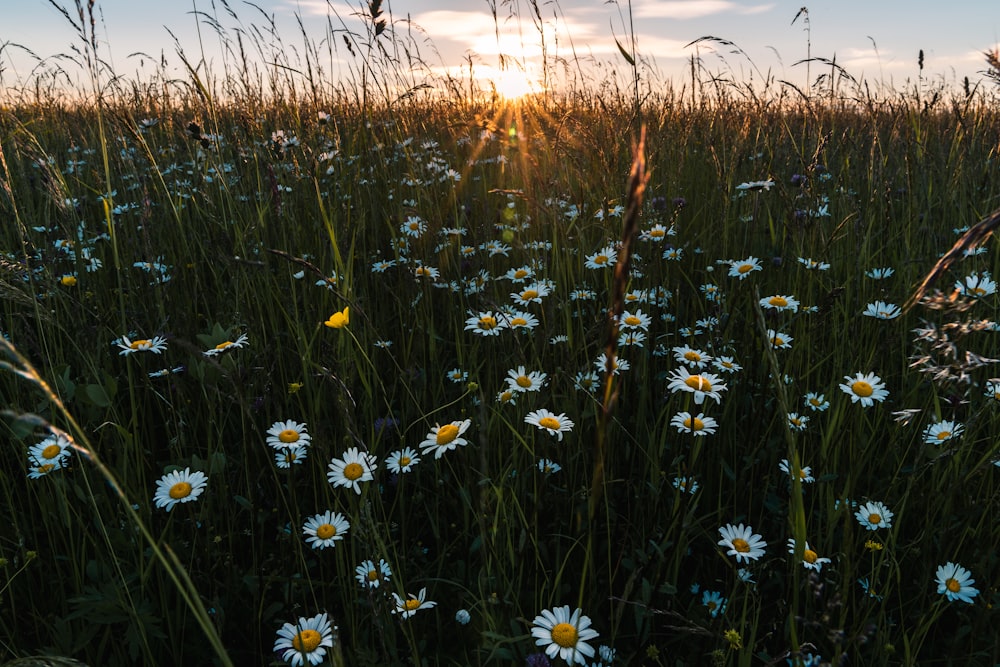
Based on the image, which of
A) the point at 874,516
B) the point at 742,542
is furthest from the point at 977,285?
the point at 742,542

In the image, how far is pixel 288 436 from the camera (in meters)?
1.34

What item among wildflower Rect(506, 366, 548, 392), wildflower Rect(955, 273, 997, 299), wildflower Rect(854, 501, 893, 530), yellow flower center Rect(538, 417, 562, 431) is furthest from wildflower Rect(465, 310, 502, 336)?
wildflower Rect(955, 273, 997, 299)

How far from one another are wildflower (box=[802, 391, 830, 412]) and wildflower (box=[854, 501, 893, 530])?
34 cm

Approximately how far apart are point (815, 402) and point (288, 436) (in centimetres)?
143

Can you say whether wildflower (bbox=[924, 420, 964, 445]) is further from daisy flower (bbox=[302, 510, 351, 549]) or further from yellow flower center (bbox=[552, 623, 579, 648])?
daisy flower (bbox=[302, 510, 351, 549])

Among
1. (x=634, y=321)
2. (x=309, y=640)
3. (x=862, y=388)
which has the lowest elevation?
(x=309, y=640)

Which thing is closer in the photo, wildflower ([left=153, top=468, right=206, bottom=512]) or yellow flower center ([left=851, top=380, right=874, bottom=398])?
wildflower ([left=153, top=468, right=206, bottom=512])

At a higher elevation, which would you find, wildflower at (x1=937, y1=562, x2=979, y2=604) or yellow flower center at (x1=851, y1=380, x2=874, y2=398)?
yellow flower center at (x1=851, y1=380, x2=874, y2=398)

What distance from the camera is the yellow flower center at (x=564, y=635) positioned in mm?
946

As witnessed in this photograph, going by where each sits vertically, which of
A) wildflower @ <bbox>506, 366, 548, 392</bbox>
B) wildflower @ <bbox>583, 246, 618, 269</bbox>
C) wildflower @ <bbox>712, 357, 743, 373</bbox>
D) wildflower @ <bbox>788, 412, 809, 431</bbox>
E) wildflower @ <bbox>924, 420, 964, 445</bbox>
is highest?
wildflower @ <bbox>583, 246, 618, 269</bbox>

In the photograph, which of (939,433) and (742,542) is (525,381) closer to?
(742,542)

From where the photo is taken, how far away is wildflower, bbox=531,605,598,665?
916mm

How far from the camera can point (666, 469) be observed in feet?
5.23

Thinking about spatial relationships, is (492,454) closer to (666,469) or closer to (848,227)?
(666,469)
